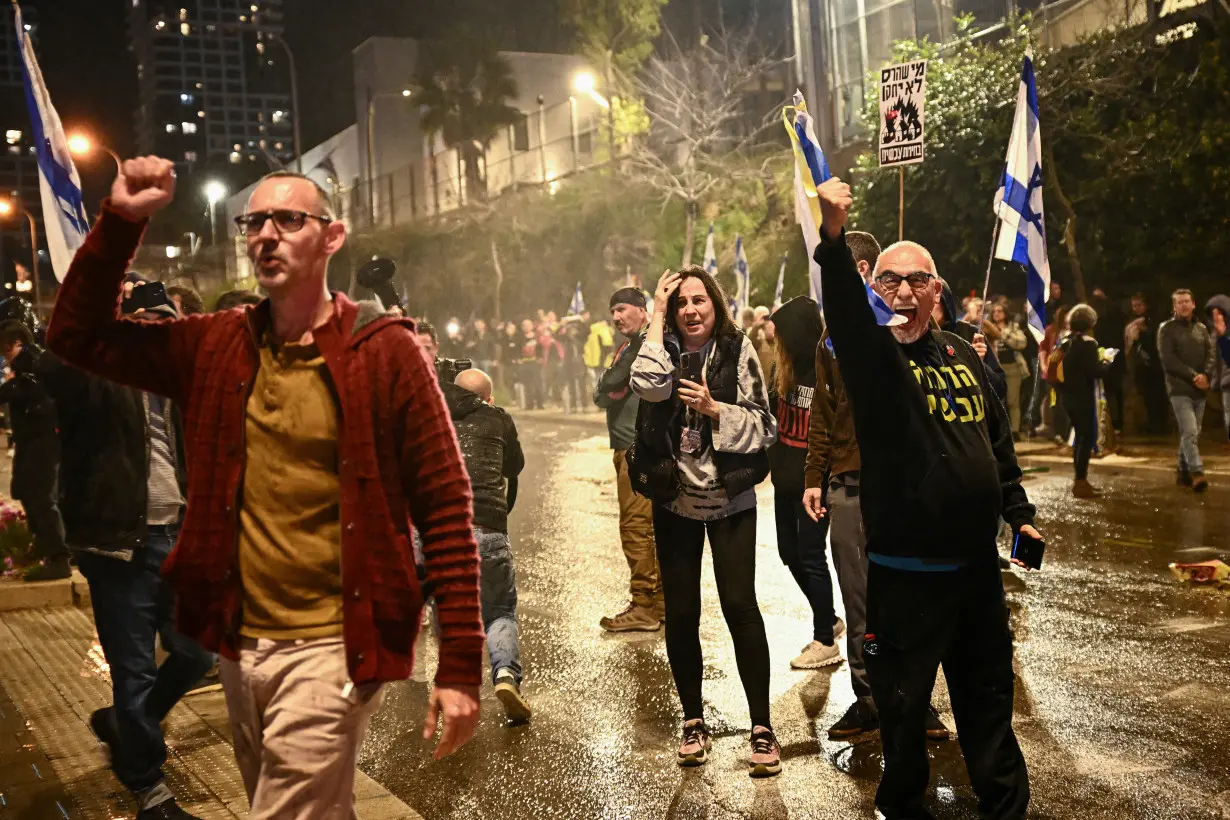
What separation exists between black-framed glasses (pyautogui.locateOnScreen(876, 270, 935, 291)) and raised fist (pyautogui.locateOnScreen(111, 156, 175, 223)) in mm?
2415

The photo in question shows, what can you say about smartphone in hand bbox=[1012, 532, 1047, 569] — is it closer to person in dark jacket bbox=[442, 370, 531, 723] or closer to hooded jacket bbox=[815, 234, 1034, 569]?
hooded jacket bbox=[815, 234, 1034, 569]

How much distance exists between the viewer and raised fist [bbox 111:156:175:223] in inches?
119

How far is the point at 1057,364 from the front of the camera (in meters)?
15.7

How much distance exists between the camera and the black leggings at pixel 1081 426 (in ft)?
45.1

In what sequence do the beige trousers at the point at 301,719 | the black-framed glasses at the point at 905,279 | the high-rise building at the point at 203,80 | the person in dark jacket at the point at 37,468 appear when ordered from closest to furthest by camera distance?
the beige trousers at the point at 301,719 < the black-framed glasses at the point at 905,279 < the person in dark jacket at the point at 37,468 < the high-rise building at the point at 203,80

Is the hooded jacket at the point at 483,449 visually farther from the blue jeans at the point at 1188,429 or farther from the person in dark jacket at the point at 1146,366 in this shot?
the person in dark jacket at the point at 1146,366

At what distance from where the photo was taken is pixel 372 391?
10.1 feet

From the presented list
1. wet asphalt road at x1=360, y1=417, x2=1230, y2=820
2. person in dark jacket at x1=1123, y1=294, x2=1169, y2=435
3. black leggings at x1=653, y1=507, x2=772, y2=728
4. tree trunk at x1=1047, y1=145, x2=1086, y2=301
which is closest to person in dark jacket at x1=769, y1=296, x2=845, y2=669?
wet asphalt road at x1=360, y1=417, x2=1230, y2=820

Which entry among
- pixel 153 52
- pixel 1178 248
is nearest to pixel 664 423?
pixel 1178 248

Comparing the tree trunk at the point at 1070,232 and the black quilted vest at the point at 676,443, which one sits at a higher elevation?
the tree trunk at the point at 1070,232

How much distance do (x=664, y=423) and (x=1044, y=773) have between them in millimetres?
2137

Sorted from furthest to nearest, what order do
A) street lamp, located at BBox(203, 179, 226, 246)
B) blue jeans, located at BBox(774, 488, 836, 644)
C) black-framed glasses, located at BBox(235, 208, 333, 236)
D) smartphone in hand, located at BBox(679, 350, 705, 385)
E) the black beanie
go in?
street lamp, located at BBox(203, 179, 226, 246), the black beanie, blue jeans, located at BBox(774, 488, 836, 644), smartphone in hand, located at BBox(679, 350, 705, 385), black-framed glasses, located at BBox(235, 208, 333, 236)

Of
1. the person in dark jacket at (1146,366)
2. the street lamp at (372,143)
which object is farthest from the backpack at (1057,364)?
the street lamp at (372,143)

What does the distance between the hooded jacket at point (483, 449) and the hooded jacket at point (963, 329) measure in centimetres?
229
